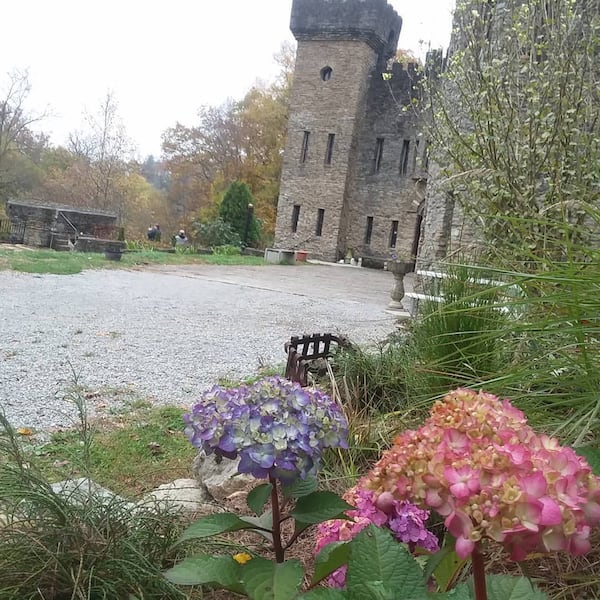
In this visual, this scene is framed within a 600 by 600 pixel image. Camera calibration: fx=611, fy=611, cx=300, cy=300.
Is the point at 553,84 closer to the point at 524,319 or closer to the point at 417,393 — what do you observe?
the point at 417,393

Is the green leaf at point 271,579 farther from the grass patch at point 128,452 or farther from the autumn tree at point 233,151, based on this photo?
the autumn tree at point 233,151

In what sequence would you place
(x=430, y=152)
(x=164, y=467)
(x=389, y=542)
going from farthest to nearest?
(x=430, y=152)
(x=164, y=467)
(x=389, y=542)

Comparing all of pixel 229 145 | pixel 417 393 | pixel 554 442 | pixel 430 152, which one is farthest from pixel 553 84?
pixel 229 145

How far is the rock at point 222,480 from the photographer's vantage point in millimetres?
1926

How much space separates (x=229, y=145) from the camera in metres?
31.3

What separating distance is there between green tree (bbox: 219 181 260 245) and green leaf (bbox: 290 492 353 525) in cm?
2158

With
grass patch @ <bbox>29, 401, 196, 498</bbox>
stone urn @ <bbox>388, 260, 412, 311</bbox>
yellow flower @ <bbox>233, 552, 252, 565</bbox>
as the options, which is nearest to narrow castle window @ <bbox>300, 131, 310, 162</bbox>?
stone urn @ <bbox>388, 260, 412, 311</bbox>

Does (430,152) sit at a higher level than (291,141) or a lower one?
lower

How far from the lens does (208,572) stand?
941mm

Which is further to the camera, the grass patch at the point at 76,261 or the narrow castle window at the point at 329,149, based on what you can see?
the narrow castle window at the point at 329,149

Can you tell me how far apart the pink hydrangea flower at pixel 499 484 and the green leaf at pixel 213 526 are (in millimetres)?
445

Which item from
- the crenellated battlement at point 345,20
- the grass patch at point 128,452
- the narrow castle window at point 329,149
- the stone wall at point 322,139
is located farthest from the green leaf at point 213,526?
the crenellated battlement at point 345,20

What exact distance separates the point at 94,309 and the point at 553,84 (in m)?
4.94

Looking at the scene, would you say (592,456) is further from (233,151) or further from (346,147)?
(233,151)
